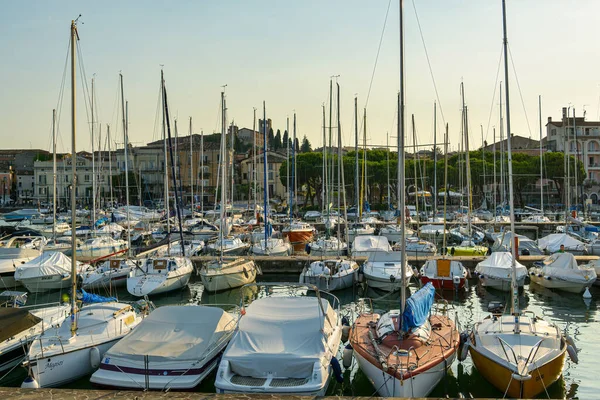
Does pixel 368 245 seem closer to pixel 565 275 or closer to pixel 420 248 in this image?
pixel 420 248

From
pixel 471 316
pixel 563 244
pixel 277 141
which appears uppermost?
pixel 277 141

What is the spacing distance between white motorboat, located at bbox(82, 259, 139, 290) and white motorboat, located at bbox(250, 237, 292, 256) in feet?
30.6

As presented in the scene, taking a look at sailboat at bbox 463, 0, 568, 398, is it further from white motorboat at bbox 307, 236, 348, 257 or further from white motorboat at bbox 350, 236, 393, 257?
white motorboat at bbox 307, 236, 348, 257

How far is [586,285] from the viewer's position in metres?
25.1

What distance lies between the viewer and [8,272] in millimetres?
28000

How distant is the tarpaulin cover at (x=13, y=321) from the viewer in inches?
588

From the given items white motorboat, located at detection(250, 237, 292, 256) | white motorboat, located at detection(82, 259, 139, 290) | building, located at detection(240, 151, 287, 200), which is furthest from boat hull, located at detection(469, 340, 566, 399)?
building, located at detection(240, 151, 287, 200)

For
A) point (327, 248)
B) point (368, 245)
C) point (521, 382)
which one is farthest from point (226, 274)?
point (521, 382)

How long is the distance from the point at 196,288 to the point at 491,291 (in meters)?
14.4

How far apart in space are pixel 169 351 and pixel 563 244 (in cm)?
3036

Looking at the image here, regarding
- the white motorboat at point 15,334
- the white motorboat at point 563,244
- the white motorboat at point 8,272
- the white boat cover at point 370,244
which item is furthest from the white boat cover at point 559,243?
the white motorboat at point 8,272

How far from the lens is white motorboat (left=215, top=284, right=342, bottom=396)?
11781 mm

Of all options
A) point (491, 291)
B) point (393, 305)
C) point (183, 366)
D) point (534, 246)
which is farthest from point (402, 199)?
point (534, 246)

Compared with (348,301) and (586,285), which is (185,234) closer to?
(348,301)
